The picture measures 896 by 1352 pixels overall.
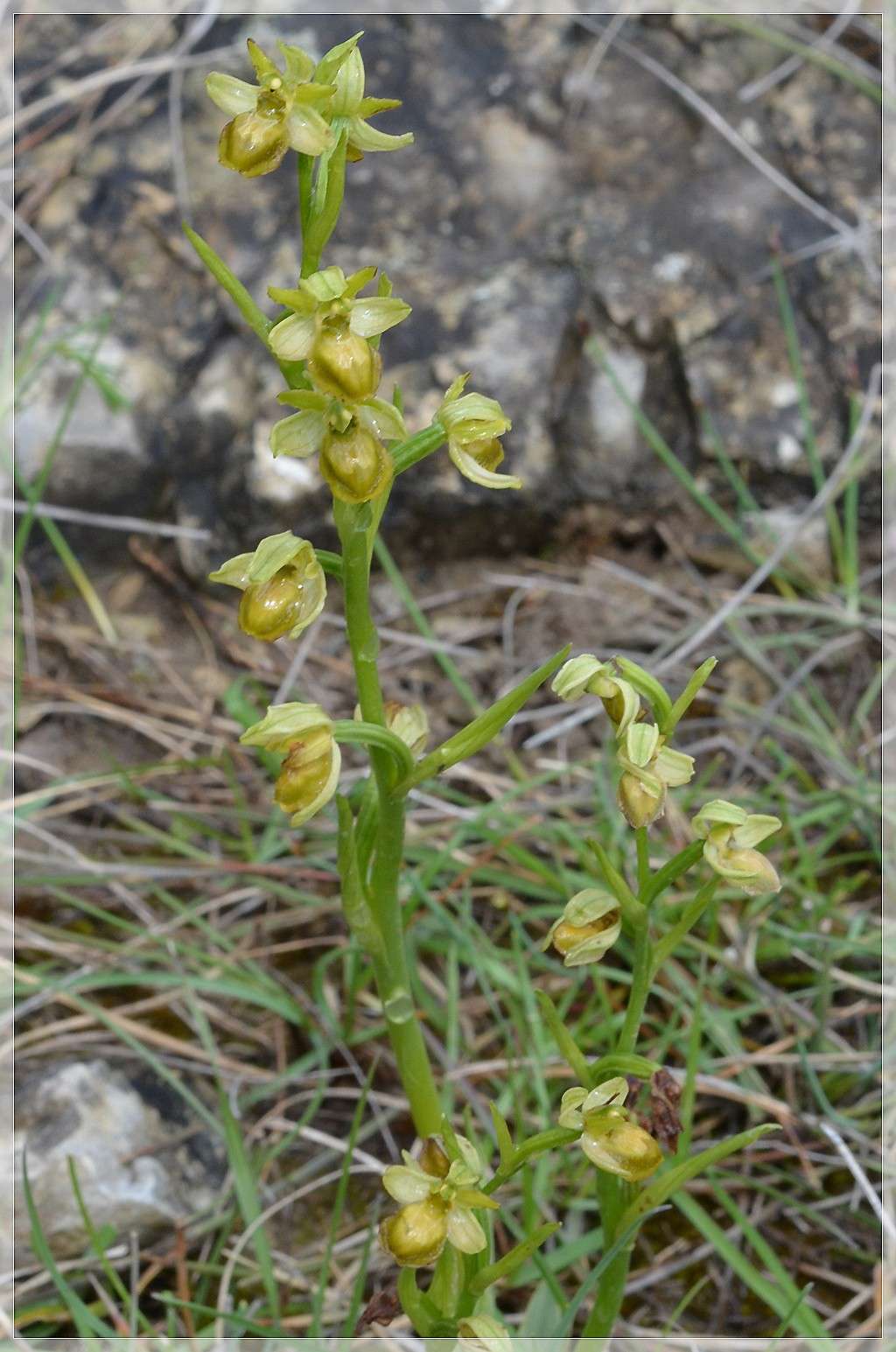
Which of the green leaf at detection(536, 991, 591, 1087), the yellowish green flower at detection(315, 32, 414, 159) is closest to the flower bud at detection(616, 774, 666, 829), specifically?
the green leaf at detection(536, 991, 591, 1087)

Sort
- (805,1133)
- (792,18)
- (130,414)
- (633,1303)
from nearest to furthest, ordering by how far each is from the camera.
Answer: (633,1303) < (805,1133) < (130,414) < (792,18)

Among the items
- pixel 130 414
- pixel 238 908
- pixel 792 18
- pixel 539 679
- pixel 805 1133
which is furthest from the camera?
pixel 792 18

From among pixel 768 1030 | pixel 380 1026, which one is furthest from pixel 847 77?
pixel 380 1026

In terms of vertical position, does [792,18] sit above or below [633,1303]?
above

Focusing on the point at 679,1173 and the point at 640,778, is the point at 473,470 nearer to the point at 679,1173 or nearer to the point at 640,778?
the point at 640,778

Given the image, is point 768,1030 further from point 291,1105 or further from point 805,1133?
point 291,1105

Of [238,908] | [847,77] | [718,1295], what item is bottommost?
[718,1295]

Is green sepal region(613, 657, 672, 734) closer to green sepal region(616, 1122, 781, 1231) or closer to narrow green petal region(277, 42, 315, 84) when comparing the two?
green sepal region(616, 1122, 781, 1231)
